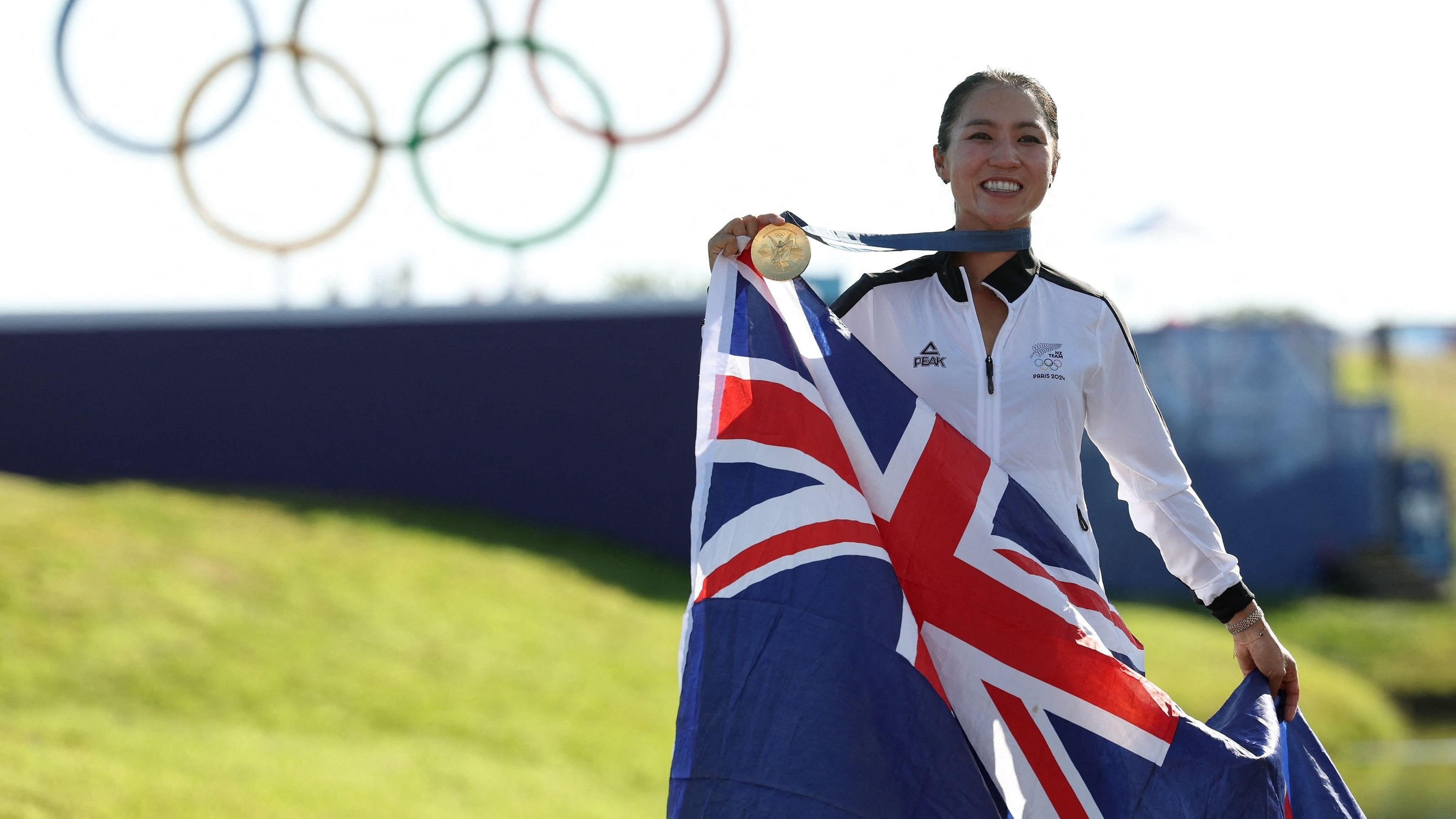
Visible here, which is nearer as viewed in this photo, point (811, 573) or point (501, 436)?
point (811, 573)

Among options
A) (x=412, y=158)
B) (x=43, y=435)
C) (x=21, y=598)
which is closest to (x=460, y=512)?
(x=412, y=158)

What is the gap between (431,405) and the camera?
14492 mm

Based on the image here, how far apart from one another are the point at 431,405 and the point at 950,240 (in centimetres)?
1258

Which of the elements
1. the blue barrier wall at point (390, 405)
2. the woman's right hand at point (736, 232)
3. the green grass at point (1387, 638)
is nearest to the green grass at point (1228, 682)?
the green grass at point (1387, 638)

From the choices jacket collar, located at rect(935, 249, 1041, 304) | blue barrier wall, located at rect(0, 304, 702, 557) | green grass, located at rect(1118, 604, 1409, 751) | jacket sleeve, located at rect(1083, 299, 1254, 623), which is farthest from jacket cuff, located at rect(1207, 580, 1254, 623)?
blue barrier wall, located at rect(0, 304, 702, 557)

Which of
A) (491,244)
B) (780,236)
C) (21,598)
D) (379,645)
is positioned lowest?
(379,645)

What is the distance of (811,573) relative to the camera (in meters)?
2.23

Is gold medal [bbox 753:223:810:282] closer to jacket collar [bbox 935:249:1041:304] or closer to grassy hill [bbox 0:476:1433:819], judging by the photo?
jacket collar [bbox 935:249:1041:304]

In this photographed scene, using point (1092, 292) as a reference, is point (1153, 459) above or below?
below

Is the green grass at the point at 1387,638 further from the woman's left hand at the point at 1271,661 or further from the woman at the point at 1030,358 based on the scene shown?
the woman at the point at 1030,358

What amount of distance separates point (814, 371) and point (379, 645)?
663 cm

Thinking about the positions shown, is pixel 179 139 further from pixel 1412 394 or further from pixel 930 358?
pixel 1412 394

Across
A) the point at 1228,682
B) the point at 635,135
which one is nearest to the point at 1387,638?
the point at 1228,682

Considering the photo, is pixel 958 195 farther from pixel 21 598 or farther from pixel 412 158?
pixel 412 158
